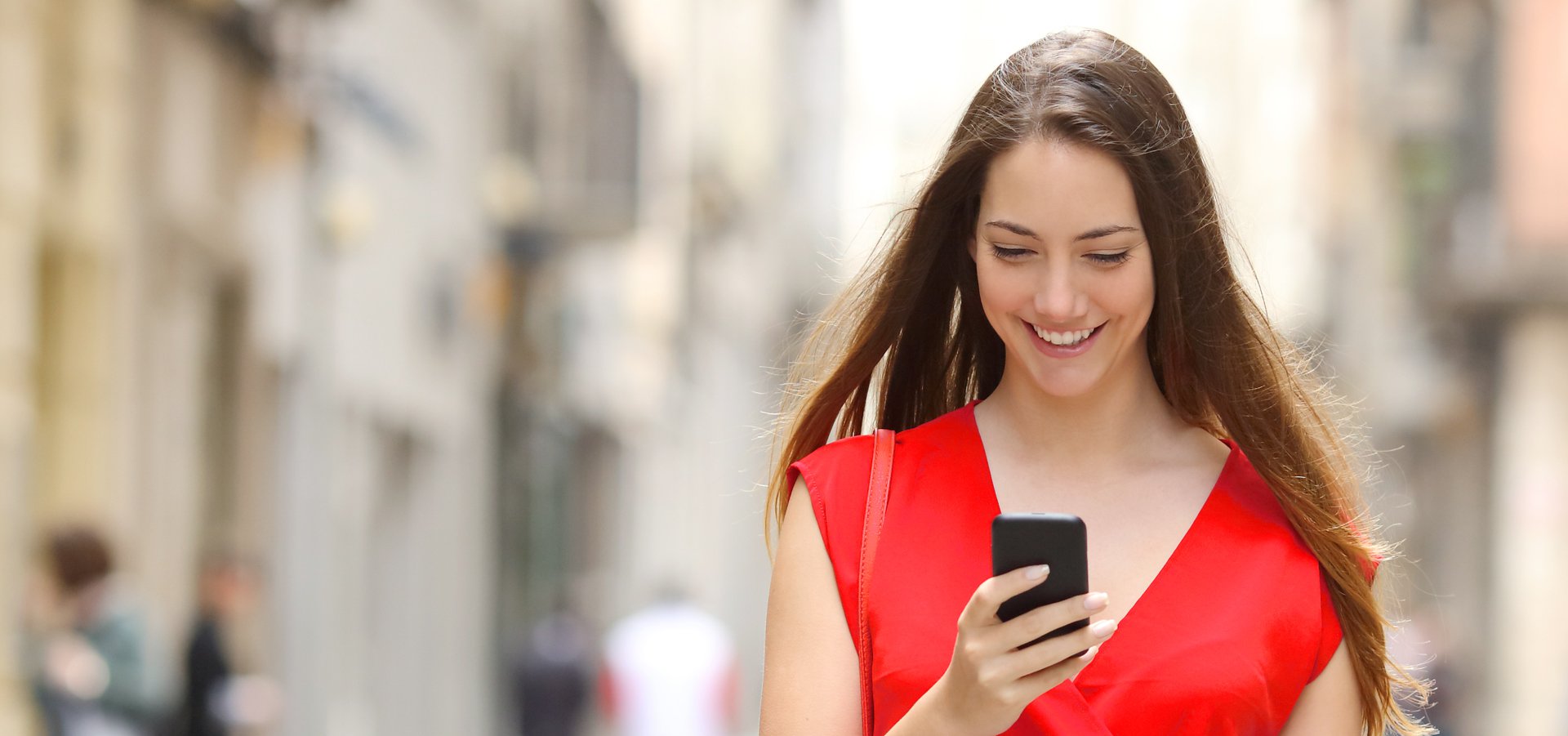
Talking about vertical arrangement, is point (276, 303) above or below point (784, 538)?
below

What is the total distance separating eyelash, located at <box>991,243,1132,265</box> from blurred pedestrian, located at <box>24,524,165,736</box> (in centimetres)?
586

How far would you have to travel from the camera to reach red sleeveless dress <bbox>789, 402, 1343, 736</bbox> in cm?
246

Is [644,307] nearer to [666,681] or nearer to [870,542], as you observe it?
[666,681]

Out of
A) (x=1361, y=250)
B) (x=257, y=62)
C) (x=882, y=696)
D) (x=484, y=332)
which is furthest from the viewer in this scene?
(x=1361, y=250)

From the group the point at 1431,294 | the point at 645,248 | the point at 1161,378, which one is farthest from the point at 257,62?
the point at 1431,294

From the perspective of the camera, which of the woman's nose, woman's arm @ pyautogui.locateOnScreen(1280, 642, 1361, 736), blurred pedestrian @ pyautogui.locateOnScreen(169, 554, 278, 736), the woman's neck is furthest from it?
blurred pedestrian @ pyautogui.locateOnScreen(169, 554, 278, 736)

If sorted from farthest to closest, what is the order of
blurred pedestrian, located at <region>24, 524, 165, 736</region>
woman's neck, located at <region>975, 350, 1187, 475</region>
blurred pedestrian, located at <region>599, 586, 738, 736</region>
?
1. blurred pedestrian, located at <region>599, 586, 738, 736</region>
2. blurred pedestrian, located at <region>24, 524, 165, 736</region>
3. woman's neck, located at <region>975, 350, 1187, 475</region>

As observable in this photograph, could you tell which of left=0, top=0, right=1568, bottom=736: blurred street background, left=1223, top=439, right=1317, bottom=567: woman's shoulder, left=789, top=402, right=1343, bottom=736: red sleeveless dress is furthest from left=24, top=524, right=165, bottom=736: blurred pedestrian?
left=1223, top=439, right=1317, bottom=567: woman's shoulder

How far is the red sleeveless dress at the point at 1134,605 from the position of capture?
246cm

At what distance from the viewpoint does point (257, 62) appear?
1322 centimetres

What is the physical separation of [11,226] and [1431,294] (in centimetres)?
2405

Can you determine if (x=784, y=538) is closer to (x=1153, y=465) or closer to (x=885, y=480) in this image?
(x=885, y=480)

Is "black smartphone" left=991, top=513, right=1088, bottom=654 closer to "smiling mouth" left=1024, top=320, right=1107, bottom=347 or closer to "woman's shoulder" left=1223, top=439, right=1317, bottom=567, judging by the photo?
"smiling mouth" left=1024, top=320, right=1107, bottom=347

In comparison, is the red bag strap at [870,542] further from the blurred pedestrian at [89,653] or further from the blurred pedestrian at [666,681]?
the blurred pedestrian at [666,681]
